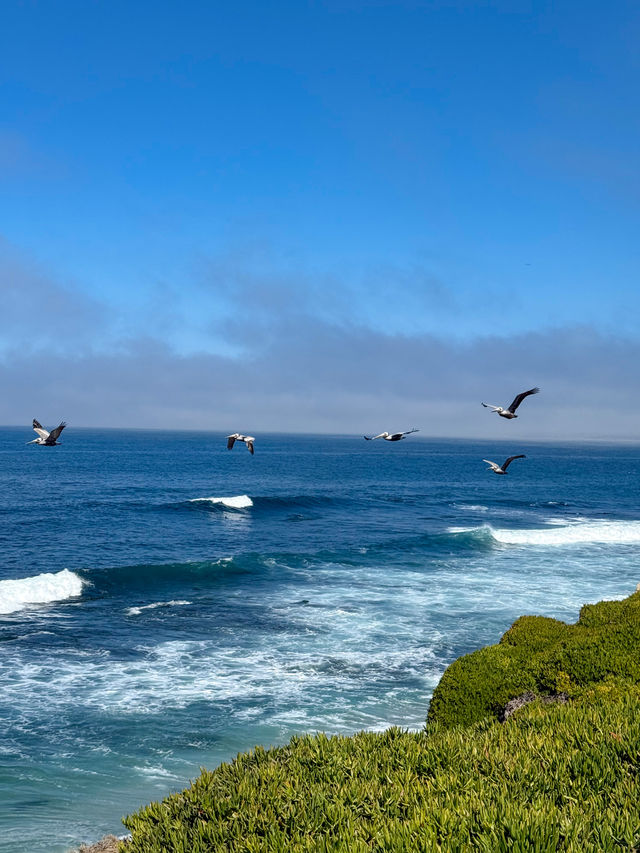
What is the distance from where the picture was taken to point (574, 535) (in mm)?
64188

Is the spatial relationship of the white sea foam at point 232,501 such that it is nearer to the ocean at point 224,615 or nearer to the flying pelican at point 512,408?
the ocean at point 224,615

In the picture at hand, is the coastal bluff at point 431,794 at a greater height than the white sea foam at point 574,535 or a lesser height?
greater

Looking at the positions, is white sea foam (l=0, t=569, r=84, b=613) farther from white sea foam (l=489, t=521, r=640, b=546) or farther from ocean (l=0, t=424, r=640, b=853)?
white sea foam (l=489, t=521, r=640, b=546)

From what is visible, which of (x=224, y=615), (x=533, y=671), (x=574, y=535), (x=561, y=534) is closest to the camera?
(x=533, y=671)

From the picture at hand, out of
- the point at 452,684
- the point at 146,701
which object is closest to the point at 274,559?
the point at 146,701

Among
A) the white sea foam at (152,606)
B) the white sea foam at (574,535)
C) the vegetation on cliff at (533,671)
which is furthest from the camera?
the white sea foam at (574,535)

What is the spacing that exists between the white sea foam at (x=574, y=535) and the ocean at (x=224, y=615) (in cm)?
37

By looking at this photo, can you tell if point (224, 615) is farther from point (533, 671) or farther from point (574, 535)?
point (574, 535)

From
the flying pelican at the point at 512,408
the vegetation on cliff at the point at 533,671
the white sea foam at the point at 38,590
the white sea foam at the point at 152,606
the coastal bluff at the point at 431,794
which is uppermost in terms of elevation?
the flying pelican at the point at 512,408

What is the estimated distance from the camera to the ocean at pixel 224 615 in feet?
67.1

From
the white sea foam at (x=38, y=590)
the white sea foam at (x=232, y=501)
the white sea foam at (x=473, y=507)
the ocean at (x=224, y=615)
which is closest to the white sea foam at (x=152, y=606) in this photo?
the ocean at (x=224, y=615)

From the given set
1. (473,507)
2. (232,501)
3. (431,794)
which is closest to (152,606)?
(431,794)

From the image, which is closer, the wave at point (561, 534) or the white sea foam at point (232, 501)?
the wave at point (561, 534)

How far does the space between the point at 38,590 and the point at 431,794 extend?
3709cm
